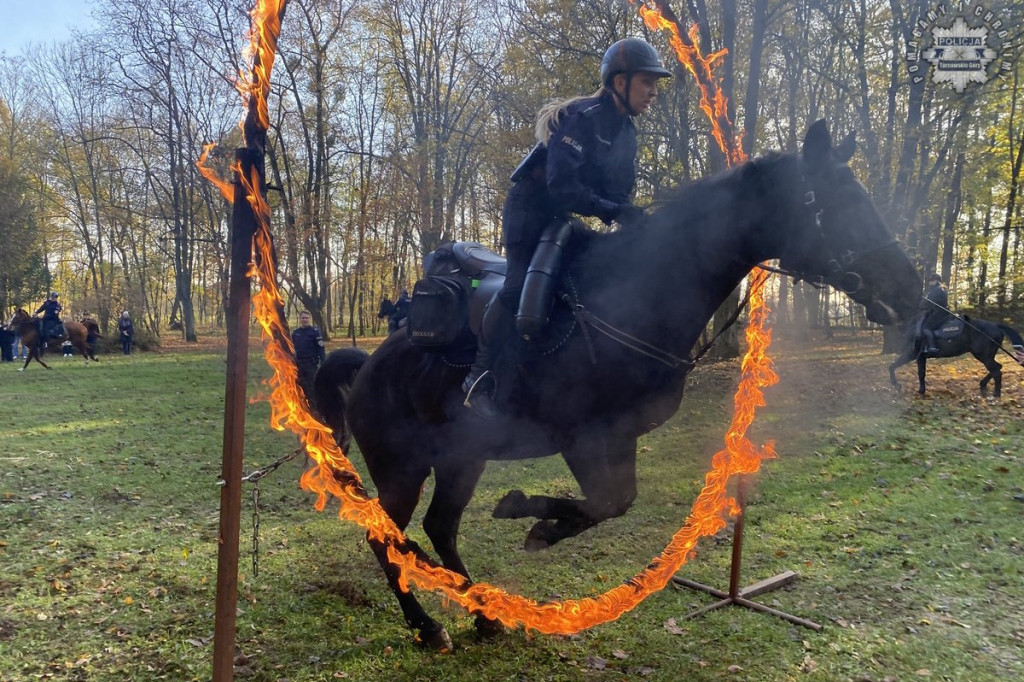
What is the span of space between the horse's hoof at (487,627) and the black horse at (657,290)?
1.46 meters

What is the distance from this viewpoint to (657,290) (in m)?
3.28

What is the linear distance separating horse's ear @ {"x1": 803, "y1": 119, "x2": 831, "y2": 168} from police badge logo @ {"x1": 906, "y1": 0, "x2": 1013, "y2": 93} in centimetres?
1557

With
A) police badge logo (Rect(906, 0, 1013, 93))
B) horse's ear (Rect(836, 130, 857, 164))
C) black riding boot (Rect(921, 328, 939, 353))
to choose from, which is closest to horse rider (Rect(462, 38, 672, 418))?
horse's ear (Rect(836, 130, 857, 164))

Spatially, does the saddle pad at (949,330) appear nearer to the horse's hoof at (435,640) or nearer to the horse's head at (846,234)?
the horse's head at (846,234)

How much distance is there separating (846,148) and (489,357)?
2056 mm

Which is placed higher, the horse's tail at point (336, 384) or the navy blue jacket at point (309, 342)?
the navy blue jacket at point (309, 342)

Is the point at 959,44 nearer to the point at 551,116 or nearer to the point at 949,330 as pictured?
the point at 949,330

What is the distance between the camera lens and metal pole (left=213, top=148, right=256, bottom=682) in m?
2.87

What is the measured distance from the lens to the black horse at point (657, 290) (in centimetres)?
290

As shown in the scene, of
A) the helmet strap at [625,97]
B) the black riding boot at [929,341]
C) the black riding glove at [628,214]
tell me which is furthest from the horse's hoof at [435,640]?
the black riding boot at [929,341]

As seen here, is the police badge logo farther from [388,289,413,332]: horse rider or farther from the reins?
the reins

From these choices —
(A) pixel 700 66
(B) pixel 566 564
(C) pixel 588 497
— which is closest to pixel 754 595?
(B) pixel 566 564

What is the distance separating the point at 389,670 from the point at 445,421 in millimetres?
1677

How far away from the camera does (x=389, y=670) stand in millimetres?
4117
